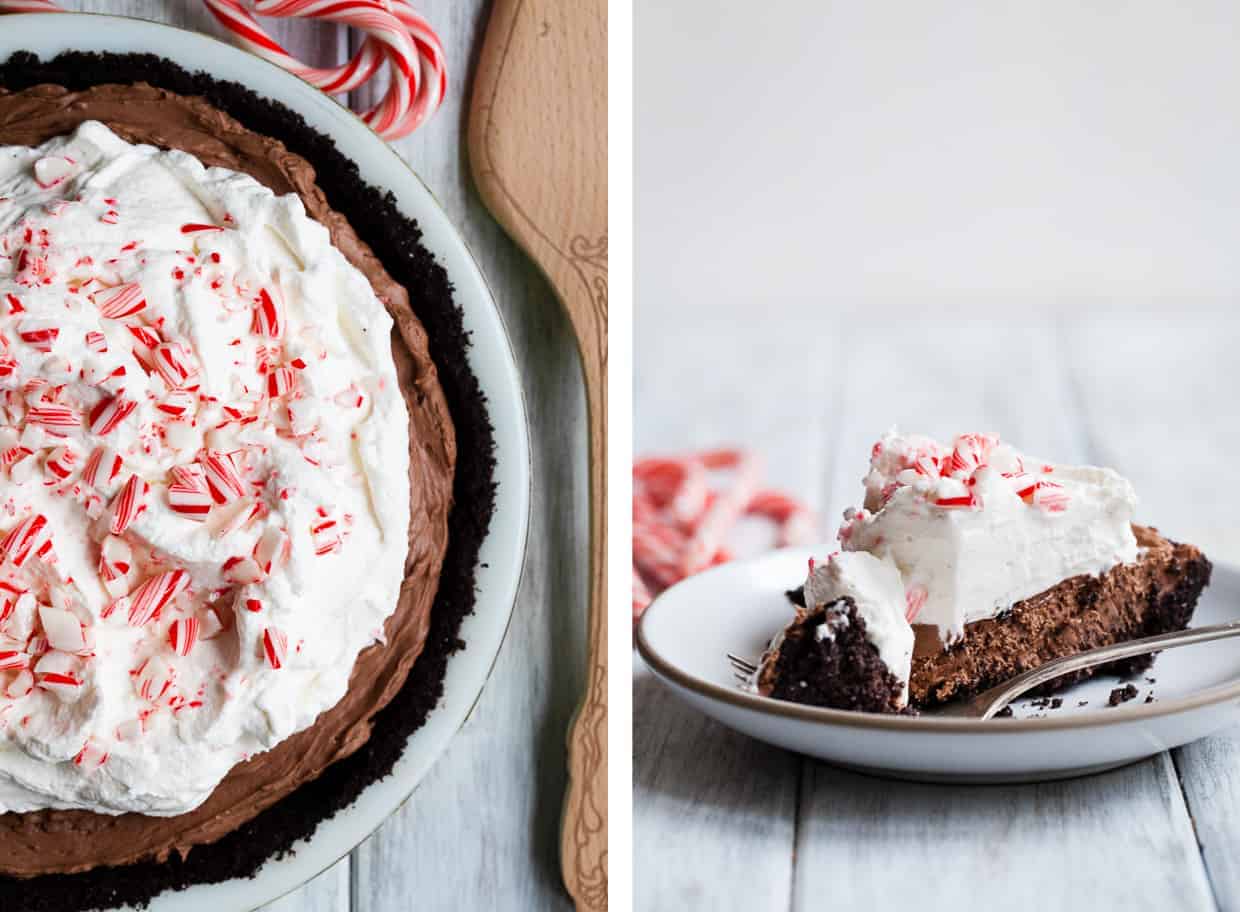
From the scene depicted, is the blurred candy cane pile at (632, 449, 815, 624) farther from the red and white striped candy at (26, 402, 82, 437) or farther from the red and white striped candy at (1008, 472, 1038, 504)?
the red and white striped candy at (26, 402, 82, 437)

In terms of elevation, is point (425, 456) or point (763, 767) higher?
point (425, 456)

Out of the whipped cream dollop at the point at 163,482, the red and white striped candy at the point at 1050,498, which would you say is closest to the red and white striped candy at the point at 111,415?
the whipped cream dollop at the point at 163,482

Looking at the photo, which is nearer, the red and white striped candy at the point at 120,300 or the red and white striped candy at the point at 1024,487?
the red and white striped candy at the point at 120,300

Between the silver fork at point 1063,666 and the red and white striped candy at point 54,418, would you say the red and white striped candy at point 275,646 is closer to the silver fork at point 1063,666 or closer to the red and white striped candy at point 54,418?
the red and white striped candy at point 54,418

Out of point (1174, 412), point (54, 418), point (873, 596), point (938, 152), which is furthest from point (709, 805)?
point (938, 152)

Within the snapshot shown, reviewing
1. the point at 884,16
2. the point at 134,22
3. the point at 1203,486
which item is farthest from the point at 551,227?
the point at 1203,486

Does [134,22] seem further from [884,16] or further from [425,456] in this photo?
[884,16]
